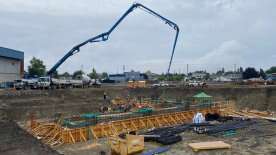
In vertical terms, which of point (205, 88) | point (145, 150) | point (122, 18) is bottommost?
point (145, 150)

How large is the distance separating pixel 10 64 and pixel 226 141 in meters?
41.6

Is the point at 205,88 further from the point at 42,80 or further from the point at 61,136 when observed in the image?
the point at 61,136

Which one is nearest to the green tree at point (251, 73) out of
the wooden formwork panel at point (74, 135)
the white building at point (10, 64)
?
the white building at point (10, 64)

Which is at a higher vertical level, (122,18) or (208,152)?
(122,18)

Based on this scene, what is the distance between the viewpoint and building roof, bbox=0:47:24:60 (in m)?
45.3

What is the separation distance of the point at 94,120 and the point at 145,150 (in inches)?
216

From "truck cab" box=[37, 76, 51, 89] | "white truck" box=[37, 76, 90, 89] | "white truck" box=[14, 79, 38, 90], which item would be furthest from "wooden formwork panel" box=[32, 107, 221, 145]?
"white truck" box=[14, 79, 38, 90]

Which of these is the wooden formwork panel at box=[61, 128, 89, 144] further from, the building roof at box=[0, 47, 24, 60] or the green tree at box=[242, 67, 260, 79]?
the green tree at box=[242, 67, 260, 79]

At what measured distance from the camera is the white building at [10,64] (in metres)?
46.2

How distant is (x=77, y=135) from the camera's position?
17.9 metres

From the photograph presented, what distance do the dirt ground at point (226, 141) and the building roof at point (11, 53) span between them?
33761 mm

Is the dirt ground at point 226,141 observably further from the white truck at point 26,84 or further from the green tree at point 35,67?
the green tree at point 35,67

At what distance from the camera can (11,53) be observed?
47625 mm

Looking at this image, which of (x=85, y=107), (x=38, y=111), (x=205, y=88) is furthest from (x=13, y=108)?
(x=205, y=88)
